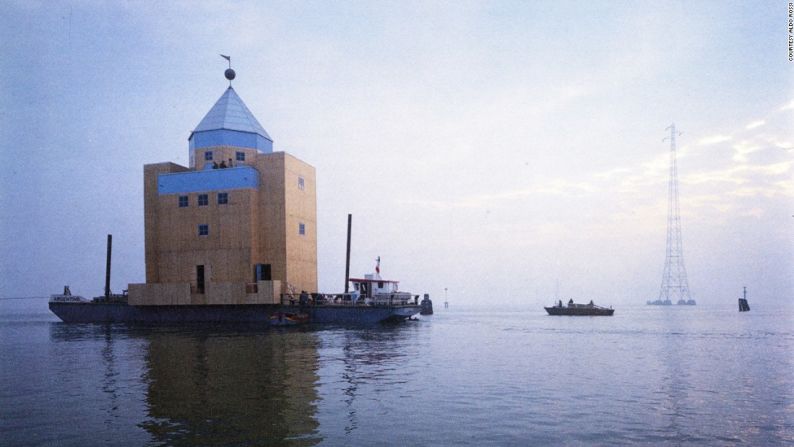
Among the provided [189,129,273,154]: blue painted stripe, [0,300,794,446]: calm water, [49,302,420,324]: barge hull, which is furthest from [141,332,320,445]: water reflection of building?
[189,129,273,154]: blue painted stripe

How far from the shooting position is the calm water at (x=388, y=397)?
1217cm

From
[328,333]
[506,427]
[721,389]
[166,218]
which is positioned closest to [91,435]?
[506,427]

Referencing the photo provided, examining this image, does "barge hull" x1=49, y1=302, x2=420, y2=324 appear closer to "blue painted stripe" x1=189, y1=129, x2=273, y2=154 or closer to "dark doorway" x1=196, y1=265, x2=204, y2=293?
"dark doorway" x1=196, y1=265, x2=204, y2=293

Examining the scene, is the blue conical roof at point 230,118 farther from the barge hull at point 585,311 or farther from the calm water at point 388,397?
the barge hull at point 585,311

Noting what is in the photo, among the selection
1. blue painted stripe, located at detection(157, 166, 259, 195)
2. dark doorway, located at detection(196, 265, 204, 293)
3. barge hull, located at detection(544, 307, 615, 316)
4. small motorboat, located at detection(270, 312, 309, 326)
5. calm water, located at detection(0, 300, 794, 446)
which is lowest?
A: barge hull, located at detection(544, 307, 615, 316)

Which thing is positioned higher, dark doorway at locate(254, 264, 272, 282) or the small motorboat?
dark doorway at locate(254, 264, 272, 282)

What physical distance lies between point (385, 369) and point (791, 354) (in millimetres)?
23531

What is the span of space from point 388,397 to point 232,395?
4521 millimetres

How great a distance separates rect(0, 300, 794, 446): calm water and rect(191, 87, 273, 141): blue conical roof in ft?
107

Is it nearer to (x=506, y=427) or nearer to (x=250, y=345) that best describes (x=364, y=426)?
(x=506, y=427)

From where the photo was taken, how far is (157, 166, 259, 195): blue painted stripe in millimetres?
52594

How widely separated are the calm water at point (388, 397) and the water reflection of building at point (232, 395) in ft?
0.20

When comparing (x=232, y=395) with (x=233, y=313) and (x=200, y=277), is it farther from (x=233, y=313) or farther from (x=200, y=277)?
(x=200, y=277)

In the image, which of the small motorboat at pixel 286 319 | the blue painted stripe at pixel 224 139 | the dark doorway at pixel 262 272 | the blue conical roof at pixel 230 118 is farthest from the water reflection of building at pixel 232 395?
the blue conical roof at pixel 230 118
